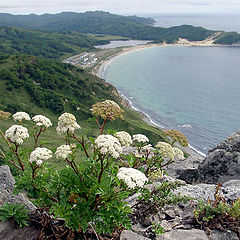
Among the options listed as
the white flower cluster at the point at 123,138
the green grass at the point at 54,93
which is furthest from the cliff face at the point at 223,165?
the green grass at the point at 54,93

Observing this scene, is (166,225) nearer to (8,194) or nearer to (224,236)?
(224,236)

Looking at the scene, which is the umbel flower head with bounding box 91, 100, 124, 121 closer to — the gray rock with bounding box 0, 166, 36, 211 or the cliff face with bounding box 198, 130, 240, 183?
the gray rock with bounding box 0, 166, 36, 211

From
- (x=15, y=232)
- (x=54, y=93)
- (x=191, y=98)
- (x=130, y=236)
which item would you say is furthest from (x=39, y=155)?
(x=191, y=98)

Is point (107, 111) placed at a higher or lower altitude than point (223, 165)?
higher

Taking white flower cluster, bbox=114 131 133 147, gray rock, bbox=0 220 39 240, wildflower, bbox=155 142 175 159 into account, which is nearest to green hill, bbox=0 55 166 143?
wildflower, bbox=155 142 175 159

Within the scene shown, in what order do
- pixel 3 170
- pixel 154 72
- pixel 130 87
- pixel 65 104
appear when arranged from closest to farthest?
pixel 3 170 < pixel 65 104 < pixel 130 87 < pixel 154 72

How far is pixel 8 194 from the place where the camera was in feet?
30.1

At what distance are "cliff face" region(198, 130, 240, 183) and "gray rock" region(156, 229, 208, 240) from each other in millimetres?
10513

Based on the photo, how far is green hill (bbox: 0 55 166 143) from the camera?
85750 millimetres

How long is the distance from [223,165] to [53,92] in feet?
300

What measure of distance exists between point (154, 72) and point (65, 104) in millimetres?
120976

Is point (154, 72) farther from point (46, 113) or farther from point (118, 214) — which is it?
A: point (118, 214)

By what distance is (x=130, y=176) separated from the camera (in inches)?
261

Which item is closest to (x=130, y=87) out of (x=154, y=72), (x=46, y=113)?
(x=154, y=72)
